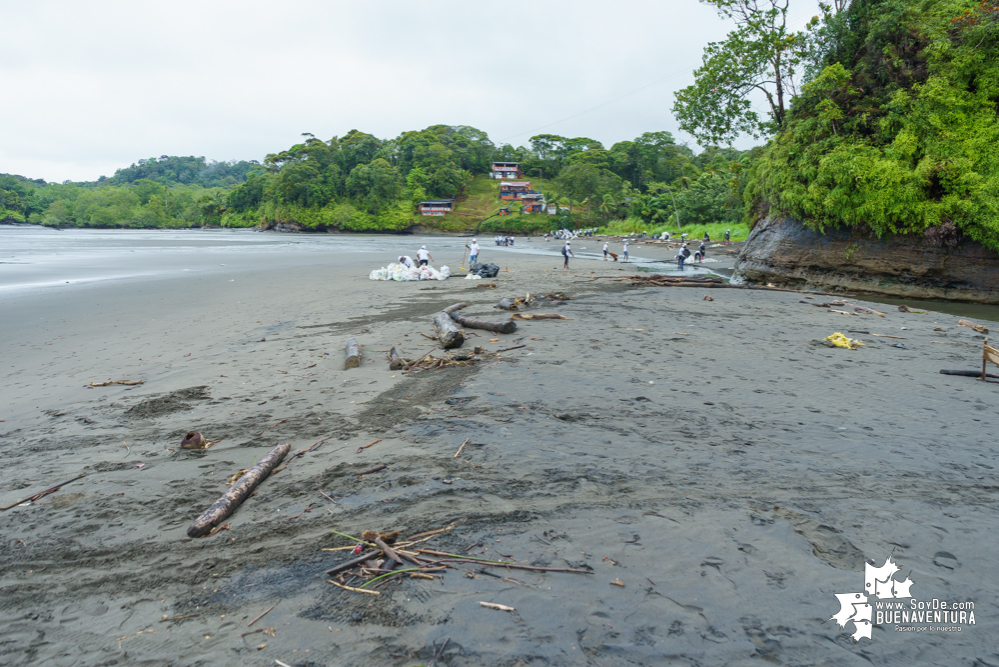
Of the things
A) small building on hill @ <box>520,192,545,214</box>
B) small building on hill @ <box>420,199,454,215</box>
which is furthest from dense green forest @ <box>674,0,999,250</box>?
small building on hill @ <box>420,199,454,215</box>

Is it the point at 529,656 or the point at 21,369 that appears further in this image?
the point at 21,369

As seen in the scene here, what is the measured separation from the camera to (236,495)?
4.02m

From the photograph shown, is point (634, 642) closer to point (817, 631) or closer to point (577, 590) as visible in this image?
point (577, 590)

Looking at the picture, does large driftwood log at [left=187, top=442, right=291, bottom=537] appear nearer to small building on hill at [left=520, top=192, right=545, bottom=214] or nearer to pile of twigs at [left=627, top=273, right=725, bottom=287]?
pile of twigs at [left=627, top=273, right=725, bottom=287]

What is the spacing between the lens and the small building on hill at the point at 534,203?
92.2m

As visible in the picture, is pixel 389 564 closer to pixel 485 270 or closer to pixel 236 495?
pixel 236 495

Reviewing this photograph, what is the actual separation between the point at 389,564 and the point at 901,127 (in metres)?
21.7

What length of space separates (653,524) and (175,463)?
14.8 ft

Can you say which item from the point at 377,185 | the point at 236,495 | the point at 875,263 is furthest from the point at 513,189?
the point at 236,495

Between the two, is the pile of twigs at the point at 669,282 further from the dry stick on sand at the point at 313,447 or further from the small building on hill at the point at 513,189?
the small building on hill at the point at 513,189

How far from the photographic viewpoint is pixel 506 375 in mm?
7148

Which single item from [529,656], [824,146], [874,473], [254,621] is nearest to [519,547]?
[529,656]

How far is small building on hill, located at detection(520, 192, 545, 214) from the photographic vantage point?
92188 millimetres

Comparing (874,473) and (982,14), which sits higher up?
(982,14)
